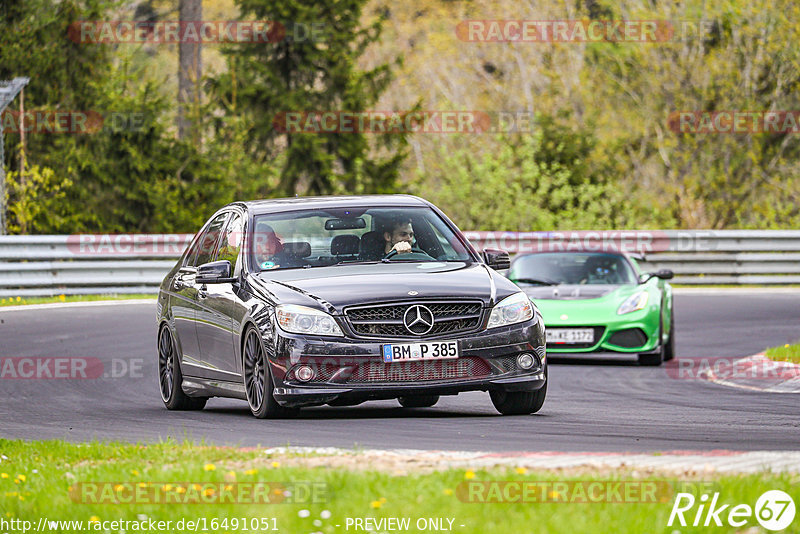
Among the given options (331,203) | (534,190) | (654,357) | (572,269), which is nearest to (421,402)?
(331,203)

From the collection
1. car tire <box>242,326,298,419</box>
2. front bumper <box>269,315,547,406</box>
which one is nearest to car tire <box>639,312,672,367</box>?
front bumper <box>269,315,547,406</box>

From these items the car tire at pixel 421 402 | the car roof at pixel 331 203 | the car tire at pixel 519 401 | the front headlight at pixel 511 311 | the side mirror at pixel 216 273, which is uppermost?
the car roof at pixel 331 203

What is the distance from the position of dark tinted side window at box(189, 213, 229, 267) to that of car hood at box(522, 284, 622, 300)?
19.0ft

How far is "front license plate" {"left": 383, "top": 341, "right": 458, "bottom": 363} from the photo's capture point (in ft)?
34.4

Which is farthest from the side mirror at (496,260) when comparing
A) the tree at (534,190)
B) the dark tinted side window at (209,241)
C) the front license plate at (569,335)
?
the tree at (534,190)

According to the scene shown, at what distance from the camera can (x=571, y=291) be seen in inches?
719

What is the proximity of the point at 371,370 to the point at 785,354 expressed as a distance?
745 cm

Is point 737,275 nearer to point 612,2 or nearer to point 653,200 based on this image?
point 653,200

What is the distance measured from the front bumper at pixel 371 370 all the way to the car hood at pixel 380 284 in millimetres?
273

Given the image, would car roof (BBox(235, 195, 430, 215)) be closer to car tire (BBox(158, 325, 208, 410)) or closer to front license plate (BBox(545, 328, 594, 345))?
car tire (BBox(158, 325, 208, 410))

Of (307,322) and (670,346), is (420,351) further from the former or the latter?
(670,346)

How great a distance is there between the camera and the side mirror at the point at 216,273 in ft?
38.0

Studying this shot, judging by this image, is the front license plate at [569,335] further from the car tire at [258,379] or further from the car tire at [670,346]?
the car tire at [258,379]

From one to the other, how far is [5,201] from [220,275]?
1933 centimetres
